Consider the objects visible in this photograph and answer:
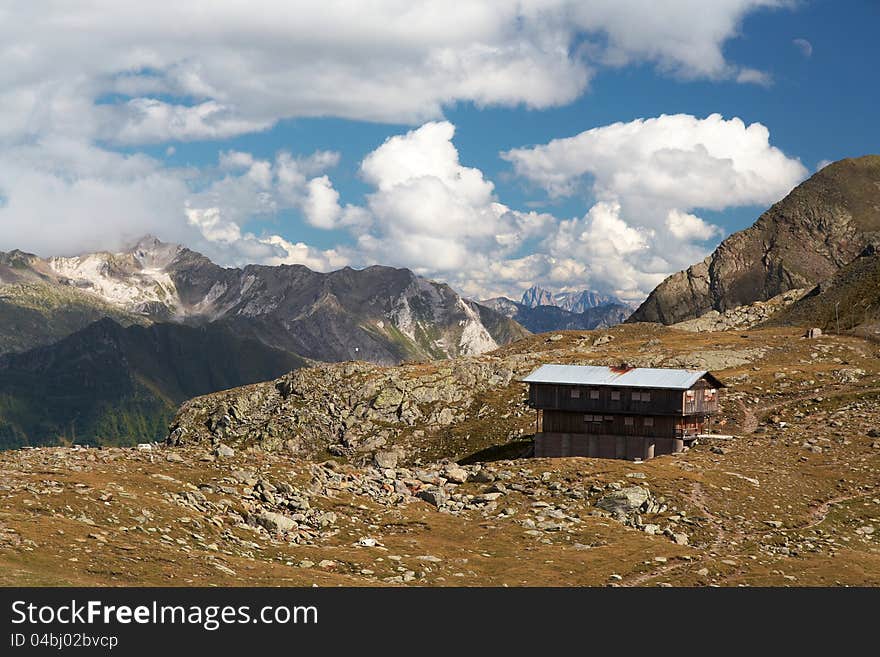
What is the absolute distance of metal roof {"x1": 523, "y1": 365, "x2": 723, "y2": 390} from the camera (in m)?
99.1

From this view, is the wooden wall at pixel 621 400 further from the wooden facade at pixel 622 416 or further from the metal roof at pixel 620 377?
the metal roof at pixel 620 377

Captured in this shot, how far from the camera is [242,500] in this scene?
60531 millimetres

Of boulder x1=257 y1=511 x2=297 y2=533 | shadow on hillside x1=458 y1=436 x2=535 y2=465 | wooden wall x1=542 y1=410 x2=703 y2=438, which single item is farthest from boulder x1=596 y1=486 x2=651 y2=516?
shadow on hillside x1=458 y1=436 x2=535 y2=465

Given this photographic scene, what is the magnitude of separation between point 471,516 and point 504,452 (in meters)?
53.8

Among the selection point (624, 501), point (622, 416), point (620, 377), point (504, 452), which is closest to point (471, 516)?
point (624, 501)

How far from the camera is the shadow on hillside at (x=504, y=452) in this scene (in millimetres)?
117381

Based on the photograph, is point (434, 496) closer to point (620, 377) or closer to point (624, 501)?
point (624, 501)

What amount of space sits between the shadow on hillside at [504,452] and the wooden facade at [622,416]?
11.0m

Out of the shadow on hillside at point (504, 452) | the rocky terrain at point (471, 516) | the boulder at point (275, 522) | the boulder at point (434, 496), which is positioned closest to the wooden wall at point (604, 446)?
the rocky terrain at point (471, 516)

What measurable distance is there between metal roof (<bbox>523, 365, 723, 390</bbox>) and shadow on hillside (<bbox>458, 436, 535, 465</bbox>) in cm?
1254
